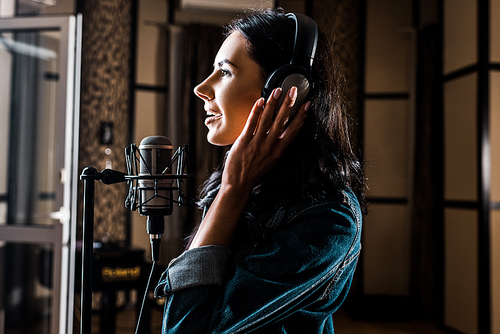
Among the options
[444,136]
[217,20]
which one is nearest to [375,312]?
[444,136]

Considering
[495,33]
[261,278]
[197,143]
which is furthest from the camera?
[197,143]

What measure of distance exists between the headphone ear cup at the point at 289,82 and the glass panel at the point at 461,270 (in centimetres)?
294

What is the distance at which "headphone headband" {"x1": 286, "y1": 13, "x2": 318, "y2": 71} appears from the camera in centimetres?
76

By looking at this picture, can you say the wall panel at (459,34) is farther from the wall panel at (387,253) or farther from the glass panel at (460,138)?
the wall panel at (387,253)

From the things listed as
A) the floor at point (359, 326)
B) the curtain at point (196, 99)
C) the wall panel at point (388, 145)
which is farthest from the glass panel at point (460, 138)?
the curtain at point (196, 99)

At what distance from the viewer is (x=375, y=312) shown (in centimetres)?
378

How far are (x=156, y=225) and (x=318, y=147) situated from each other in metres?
0.31

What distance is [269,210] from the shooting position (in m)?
0.73

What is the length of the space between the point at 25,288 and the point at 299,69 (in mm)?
3129

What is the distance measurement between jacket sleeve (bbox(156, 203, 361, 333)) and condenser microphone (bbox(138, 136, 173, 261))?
83 mm

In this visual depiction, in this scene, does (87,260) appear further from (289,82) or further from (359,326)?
(359,326)

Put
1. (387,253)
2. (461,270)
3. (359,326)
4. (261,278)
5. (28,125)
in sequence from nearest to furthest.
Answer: (261,278), (28,125), (461,270), (359,326), (387,253)

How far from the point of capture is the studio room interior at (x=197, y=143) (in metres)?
2.50

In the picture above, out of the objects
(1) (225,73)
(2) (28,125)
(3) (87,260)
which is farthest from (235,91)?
(2) (28,125)
